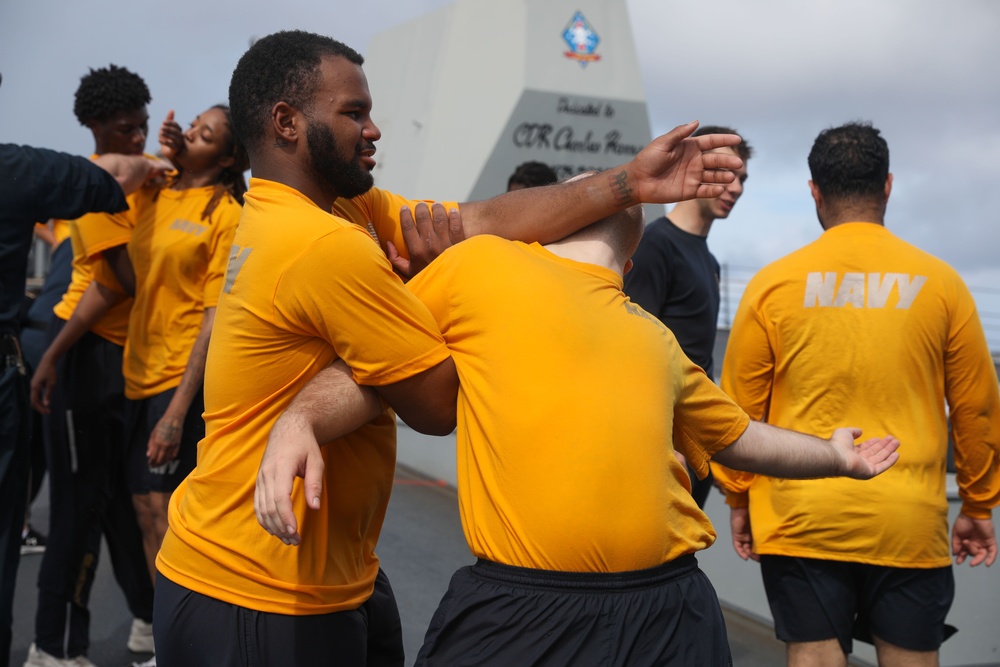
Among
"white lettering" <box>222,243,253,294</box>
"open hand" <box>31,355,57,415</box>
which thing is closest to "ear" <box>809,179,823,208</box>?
"white lettering" <box>222,243,253,294</box>

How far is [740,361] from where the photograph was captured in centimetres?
320

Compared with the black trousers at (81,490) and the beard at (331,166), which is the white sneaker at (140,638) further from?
the beard at (331,166)

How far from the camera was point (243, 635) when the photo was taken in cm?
194

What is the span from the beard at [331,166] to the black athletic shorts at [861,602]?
1.81m

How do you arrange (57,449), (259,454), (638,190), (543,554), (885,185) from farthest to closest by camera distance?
(57,449) → (885,185) → (638,190) → (259,454) → (543,554)

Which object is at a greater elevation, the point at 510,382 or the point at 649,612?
the point at 510,382

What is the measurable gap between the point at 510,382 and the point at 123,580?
10.2 feet

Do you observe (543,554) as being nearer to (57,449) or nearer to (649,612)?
(649,612)

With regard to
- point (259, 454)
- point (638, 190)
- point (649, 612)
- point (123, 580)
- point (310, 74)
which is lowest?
point (123, 580)

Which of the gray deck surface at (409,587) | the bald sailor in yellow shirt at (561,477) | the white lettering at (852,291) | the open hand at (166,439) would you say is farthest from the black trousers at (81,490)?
the white lettering at (852,291)

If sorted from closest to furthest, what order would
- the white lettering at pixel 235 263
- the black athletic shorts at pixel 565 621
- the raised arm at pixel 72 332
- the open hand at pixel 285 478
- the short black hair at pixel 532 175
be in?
the open hand at pixel 285 478 < the black athletic shorts at pixel 565 621 < the white lettering at pixel 235 263 < the raised arm at pixel 72 332 < the short black hair at pixel 532 175

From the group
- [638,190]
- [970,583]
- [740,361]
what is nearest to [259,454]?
[638,190]

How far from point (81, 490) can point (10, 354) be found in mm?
910

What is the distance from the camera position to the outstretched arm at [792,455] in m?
2.07
